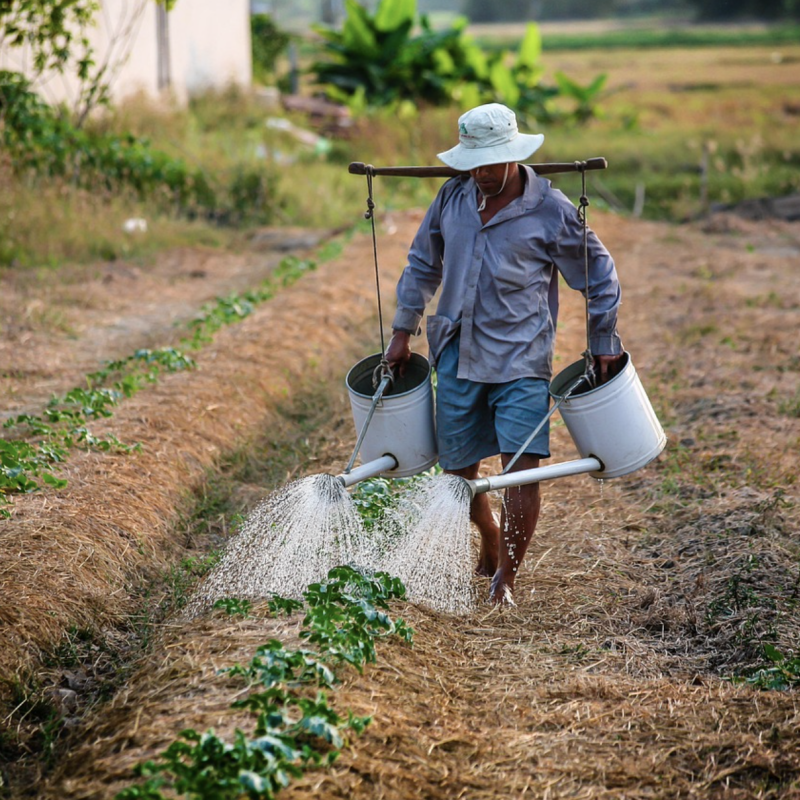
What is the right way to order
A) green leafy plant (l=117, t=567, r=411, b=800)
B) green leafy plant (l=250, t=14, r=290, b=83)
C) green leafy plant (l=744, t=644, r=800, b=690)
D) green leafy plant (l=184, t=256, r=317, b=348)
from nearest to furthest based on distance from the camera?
green leafy plant (l=117, t=567, r=411, b=800), green leafy plant (l=744, t=644, r=800, b=690), green leafy plant (l=184, t=256, r=317, b=348), green leafy plant (l=250, t=14, r=290, b=83)

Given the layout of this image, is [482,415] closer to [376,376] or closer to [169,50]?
[376,376]

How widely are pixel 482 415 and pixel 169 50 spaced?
1364cm

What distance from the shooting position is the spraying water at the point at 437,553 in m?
3.59

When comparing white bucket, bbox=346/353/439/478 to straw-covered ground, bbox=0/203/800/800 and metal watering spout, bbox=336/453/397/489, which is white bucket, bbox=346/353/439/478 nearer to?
metal watering spout, bbox=336/453/397/489

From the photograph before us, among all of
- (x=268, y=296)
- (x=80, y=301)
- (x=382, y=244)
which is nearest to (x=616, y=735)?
(x=268, y=296)

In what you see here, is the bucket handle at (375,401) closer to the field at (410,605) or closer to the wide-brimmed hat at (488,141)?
the field at (410,605)

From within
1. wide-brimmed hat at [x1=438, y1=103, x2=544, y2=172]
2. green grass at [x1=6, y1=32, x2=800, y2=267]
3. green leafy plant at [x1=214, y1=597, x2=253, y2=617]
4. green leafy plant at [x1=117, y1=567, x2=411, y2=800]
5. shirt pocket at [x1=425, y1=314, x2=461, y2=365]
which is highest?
wide-brimmed hat at [x1=438, y1=103, x2=544, y2=172]

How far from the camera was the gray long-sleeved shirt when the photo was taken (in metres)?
3.58

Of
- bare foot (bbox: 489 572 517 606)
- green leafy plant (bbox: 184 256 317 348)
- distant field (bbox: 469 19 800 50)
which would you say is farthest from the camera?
distant field (bbox: 469 19 800 50)

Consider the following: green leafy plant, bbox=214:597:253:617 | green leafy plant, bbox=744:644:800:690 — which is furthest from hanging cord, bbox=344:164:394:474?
green leafy plant, bbox=744:644:800:690

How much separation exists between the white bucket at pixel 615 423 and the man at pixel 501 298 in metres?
0.11

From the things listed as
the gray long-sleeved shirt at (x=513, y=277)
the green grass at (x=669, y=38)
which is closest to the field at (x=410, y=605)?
the gray long-sleeved shirt at (x=513, y=277)

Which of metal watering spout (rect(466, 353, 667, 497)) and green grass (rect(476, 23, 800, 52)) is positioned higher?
metal watering spout (rect(466, 353, 667, 497))

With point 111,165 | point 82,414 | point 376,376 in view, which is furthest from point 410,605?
point 111,165
